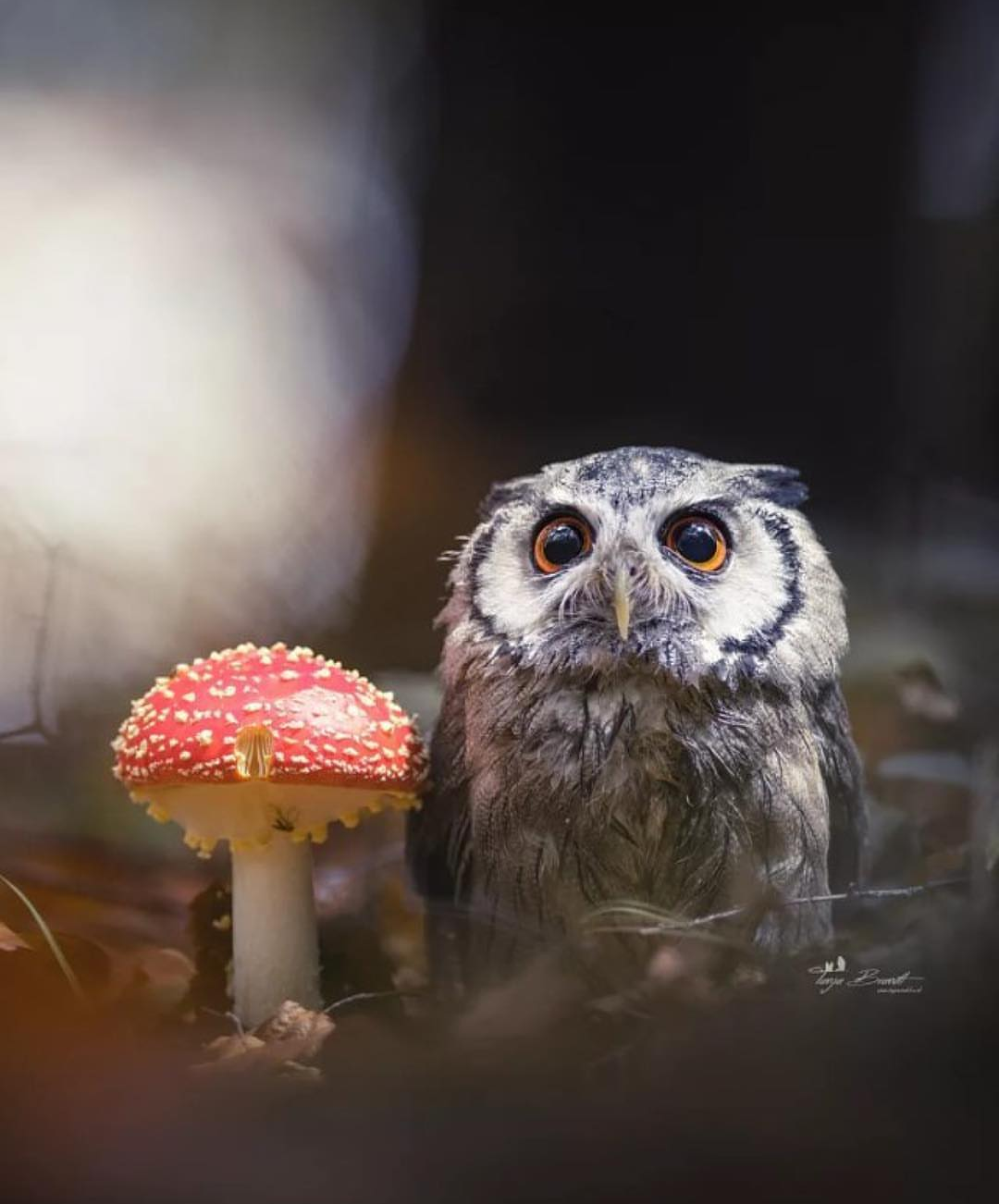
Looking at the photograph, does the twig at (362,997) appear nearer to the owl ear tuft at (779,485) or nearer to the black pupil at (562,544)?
the black pupil at (562,544)

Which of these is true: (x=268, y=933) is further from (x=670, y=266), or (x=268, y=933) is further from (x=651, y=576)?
(x=670, y=266)

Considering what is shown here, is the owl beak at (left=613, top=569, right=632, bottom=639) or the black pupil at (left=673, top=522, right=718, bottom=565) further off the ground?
the black pupil at (left=673, top=522, right=718, bottom=565)

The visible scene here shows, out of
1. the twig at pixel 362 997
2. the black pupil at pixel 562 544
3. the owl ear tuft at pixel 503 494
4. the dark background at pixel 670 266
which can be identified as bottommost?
the twig at pixel 362 997

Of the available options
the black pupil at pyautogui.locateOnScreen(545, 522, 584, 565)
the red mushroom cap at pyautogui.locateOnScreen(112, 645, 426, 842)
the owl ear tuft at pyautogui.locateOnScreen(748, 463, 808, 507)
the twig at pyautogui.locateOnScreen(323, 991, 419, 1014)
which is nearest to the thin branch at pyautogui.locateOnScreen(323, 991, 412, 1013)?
the twig at pyautogui.locateOnScreen(323, 991, 419, 1014)

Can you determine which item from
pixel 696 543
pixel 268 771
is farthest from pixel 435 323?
pixel 268 771

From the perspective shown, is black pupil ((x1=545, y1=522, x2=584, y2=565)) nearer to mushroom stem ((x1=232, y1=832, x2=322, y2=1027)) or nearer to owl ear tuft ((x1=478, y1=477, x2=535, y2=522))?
owl ear tuft ((x1=478, y1=477, x2=535, y2=522))

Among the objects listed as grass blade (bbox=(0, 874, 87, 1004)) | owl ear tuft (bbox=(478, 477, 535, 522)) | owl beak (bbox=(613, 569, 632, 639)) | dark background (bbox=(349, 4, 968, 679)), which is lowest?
grass blade (bbox=(0, 874, 87, 1004))

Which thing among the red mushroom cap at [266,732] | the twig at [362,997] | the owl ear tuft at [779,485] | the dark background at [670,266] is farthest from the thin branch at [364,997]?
the owl ear tuft at [779,485]
